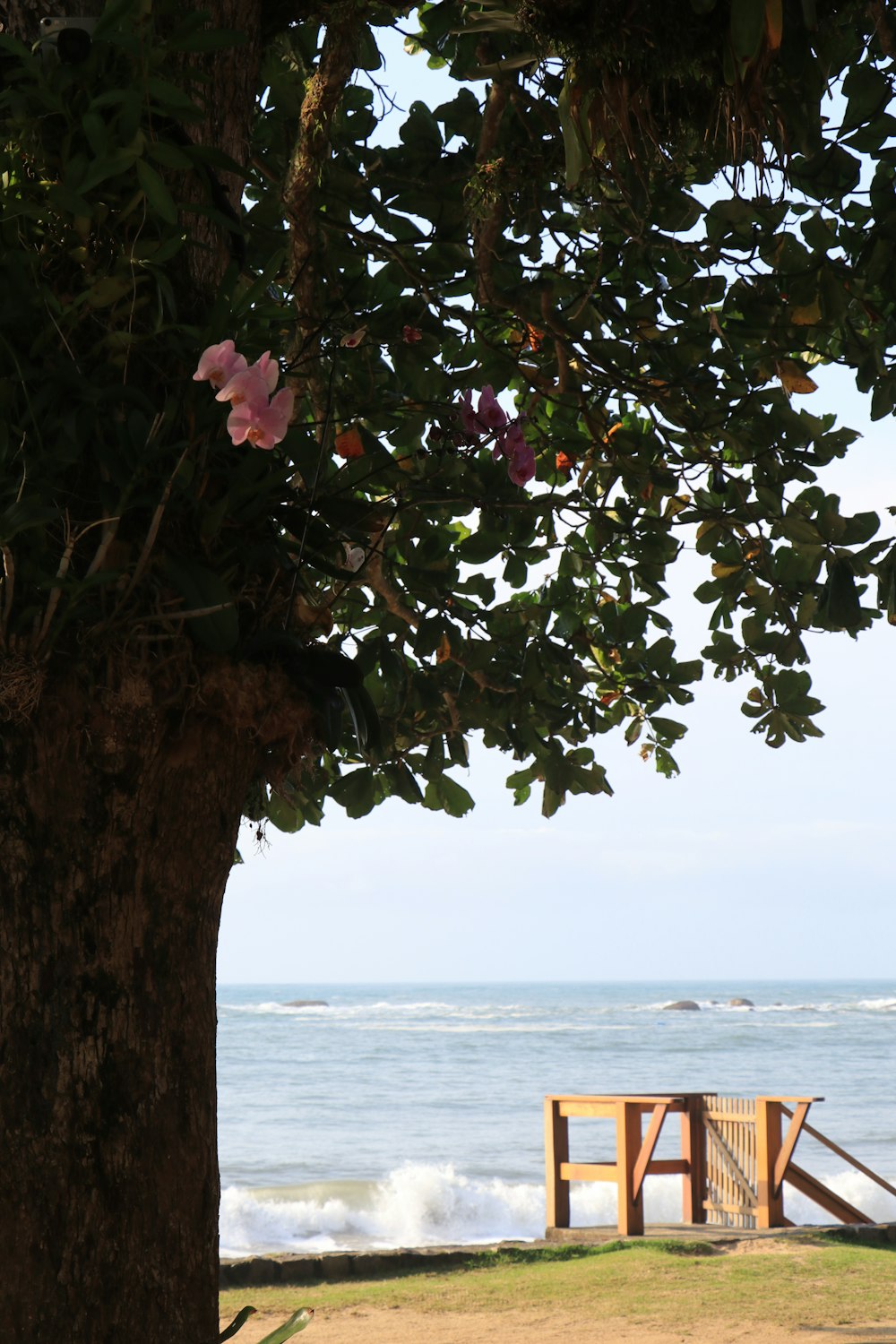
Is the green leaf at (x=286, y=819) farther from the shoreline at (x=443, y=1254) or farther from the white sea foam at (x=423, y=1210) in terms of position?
the white sea foam at (x=423, y=1210)

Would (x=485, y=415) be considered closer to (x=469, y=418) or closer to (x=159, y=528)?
(x=469, y=418)

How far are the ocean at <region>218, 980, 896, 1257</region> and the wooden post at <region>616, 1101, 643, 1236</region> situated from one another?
4.27 meters

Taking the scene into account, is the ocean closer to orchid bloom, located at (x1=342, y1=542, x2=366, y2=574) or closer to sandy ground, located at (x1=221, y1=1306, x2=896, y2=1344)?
sandy ground, located at (x1=221, y1=1306, x2=896, y2=1344)

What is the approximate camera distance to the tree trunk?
142 cm

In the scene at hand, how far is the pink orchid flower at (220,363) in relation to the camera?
1.55 m

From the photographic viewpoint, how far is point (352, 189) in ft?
11.3

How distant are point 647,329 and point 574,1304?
18.5ft

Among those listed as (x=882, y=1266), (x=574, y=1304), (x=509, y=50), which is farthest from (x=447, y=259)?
(x=882, y=1266)

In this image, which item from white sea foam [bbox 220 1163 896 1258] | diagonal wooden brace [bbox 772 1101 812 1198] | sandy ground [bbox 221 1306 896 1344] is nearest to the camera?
sandy ground [bbox 221 1306 896 1344]

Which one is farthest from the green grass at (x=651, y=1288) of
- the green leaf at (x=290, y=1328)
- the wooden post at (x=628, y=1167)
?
the green leaf at (x=290, y=1328)

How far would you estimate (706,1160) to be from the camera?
1027 centimetres

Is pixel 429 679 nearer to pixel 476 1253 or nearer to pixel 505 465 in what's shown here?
pixel 505 465

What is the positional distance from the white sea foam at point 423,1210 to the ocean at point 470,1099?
4cm

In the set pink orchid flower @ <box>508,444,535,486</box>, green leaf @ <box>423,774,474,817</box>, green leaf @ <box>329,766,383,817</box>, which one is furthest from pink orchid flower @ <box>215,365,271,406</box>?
green leaf @ <box>423,774,474,817</box>
